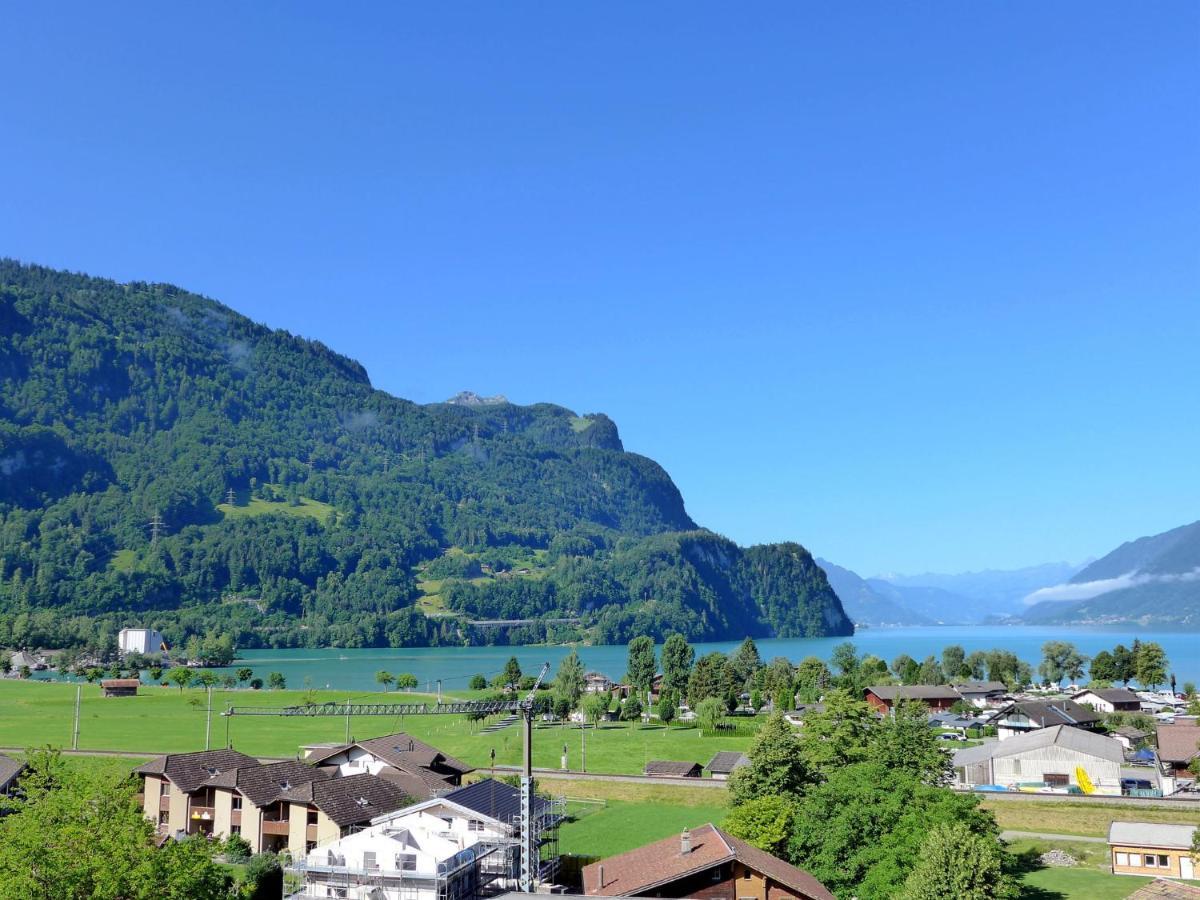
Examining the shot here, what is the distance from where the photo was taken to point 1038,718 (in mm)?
90062

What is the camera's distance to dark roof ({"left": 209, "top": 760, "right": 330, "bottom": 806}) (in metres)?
49.5

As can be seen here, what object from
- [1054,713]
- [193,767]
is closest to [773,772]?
[193,767]

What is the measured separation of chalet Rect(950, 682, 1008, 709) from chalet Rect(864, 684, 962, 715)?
4.54m

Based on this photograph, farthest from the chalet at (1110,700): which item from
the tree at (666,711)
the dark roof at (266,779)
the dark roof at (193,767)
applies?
the dark roof at (193,767)

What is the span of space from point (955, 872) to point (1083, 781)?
3741 centimetres

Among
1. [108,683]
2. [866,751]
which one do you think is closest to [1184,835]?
[866,751]

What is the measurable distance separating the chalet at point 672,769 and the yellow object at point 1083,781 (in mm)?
23826

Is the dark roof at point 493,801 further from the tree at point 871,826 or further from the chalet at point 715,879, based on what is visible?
the tree at point 871,826

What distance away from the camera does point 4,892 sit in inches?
1161

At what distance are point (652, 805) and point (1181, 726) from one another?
3876 cm

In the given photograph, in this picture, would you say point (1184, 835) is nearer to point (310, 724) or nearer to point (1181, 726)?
point (1181, 726)

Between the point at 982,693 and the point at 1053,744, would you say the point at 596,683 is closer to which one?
the point at 982,693

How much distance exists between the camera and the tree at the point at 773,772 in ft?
157

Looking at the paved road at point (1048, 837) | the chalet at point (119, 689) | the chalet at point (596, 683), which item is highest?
the chalet at point (119, 689)
